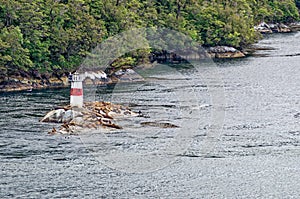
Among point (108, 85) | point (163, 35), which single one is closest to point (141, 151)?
point (108, 85)

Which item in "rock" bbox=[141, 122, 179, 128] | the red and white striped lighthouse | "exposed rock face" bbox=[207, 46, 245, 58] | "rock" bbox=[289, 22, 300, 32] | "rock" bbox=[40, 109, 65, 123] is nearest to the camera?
"rock" bbox=[141, 122, 179, 128]

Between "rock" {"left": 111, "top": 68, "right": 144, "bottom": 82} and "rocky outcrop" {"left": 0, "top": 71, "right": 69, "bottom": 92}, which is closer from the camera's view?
"rocky outcrop" {"left": 0, "top": 71, "right": 69, "bottom": 92}

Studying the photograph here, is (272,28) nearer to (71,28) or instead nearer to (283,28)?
(283,28)

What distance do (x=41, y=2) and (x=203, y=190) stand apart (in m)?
61.7

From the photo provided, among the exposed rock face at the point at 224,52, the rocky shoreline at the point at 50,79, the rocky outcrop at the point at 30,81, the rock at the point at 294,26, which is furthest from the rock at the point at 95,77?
the rock at the point at 294,26

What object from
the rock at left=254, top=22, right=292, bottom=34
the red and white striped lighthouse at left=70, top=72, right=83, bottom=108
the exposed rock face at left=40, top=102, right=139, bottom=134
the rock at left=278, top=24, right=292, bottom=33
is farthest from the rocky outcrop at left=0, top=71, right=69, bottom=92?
the rock at left=278, top=24, right=292, bottom=33

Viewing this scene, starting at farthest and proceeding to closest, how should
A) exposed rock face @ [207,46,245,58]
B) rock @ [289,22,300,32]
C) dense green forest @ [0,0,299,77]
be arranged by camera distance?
1. rock @ [289,22,300,32]
2. exposed rock face @ [207,46,245,58]
3. dense green forest @ [0,0,299,77]

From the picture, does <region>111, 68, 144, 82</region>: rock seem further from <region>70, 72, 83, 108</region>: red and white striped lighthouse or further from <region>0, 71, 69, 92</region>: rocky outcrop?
<region>70, 72, 83, 108</region>: red and white striped lighthouse

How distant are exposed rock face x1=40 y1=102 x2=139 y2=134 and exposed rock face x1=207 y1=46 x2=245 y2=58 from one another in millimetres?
55701

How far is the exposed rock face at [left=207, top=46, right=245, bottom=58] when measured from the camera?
12938 centimetres

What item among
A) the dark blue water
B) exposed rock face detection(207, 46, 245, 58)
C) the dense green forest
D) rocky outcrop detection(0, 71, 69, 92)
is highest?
the dense green forest

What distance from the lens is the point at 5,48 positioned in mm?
95875

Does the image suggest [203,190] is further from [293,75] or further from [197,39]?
[197,39]

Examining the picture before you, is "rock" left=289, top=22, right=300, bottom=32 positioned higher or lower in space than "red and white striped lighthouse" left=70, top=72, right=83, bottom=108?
higher
